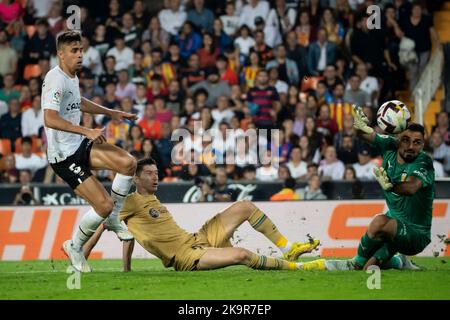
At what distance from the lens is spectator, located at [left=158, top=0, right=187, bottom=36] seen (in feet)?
69.3

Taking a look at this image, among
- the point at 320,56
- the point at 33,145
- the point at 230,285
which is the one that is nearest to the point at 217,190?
the point at 33,145

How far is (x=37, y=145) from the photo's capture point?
62.1ft

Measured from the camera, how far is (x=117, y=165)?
10562mm

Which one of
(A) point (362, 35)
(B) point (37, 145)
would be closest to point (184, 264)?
(B) point (37, 145)

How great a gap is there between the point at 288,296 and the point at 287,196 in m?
7.44

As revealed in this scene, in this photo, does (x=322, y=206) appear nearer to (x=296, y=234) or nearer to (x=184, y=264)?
(x=296, y=234)

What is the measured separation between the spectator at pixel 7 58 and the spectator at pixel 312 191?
7.18 metres

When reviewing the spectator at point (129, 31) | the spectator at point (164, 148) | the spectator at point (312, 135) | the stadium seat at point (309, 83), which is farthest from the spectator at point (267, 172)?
the spectator at point (129, 31)

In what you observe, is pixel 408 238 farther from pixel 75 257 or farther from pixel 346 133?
pixel 346 133

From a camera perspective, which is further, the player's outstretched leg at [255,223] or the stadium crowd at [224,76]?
the stadium crowd at [224,76]

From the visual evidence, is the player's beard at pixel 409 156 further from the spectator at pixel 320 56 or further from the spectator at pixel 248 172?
the spectator at pixel 320 56

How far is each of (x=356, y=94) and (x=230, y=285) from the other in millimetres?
9837

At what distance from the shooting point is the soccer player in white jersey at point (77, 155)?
10.6 m

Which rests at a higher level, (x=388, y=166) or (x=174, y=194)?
(x=388, y=166)
